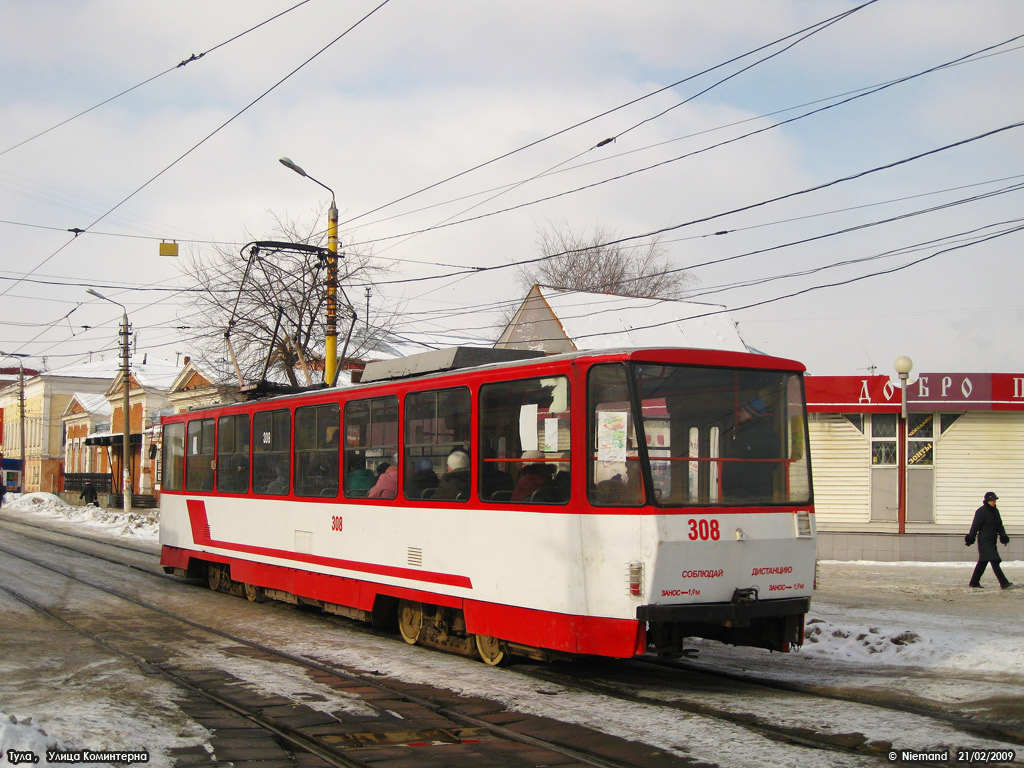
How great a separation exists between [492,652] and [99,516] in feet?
109

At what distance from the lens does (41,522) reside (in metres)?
38.7

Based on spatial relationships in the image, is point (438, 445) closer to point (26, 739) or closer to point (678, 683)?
point (678, 683)

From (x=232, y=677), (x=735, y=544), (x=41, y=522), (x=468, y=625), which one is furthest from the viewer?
(x=41, y=522)

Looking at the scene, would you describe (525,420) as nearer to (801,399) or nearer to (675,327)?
(801,399)

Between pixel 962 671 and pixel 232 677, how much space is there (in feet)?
21.2

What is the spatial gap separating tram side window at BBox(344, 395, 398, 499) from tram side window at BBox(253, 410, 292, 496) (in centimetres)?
171

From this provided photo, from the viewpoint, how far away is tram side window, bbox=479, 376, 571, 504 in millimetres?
8328

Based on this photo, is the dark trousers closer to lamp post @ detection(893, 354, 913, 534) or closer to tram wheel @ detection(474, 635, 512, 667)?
lamp post @ detection(893, 354, 913, 534)

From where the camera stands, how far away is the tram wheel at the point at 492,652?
9.11 meters

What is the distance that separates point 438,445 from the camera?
9805 millimetres

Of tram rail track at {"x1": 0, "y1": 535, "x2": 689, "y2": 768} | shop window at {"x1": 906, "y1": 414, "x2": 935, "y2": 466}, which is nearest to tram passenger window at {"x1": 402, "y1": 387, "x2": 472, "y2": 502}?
tram rail track at {"x1": 0, "y1": 535, "x2": 689, "y2": 768}

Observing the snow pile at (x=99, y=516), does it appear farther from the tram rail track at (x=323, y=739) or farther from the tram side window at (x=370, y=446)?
the tram rail track at (x=323, y=739)

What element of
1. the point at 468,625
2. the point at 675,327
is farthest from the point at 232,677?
the point at 675,327

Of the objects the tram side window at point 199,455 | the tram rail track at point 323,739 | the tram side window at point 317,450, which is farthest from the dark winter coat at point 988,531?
the tram side window at point 199,455
